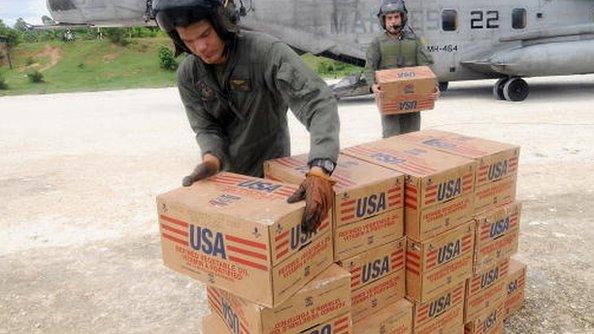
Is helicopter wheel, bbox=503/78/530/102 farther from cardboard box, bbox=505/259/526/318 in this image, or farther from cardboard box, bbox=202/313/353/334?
cardboard box, bbox=202/313/353/334

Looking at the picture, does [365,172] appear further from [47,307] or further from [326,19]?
[326,19]

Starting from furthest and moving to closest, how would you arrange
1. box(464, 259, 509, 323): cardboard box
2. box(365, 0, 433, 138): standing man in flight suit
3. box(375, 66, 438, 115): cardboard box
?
box(365, 0, 433, 138): standing man in flight suit
box(375, 66, 438, 115): cardboard box
box(464, 259, 509, 323): cardboard box

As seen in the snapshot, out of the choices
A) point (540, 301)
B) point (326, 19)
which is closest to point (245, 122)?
point (540, 301)

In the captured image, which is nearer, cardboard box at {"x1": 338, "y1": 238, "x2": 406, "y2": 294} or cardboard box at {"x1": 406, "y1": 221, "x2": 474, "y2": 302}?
cardboard box at {"x1": 338, "y1": 238, "x2": 406, "y2": 294}

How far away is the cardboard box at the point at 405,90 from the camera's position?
5.42m

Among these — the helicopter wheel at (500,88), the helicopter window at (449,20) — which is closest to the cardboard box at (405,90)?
the helicopter window at (449,20)

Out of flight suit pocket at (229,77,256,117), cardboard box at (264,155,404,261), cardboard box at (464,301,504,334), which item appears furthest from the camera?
cardboard box at (464,301,504,334)

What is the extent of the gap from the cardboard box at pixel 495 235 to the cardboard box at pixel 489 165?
0.06m

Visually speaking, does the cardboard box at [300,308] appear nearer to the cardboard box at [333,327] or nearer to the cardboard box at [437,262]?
the cardboard box at [333,327]

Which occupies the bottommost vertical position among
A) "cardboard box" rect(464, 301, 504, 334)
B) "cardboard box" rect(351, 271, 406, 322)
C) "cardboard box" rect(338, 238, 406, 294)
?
"cardboard box" rect(464, 301, 504, 334)

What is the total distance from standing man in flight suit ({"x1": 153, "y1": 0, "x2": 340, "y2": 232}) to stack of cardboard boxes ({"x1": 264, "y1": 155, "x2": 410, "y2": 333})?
26cm

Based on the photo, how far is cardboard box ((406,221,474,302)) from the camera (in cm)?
274

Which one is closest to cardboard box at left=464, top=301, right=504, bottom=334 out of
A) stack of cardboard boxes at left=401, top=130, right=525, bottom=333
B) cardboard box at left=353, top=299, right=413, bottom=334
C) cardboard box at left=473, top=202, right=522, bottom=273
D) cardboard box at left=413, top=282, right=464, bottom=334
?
stack of cardboard boxes at left=401, top=130, right=525, bottom=333

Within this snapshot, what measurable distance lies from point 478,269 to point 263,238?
67.2 inches
